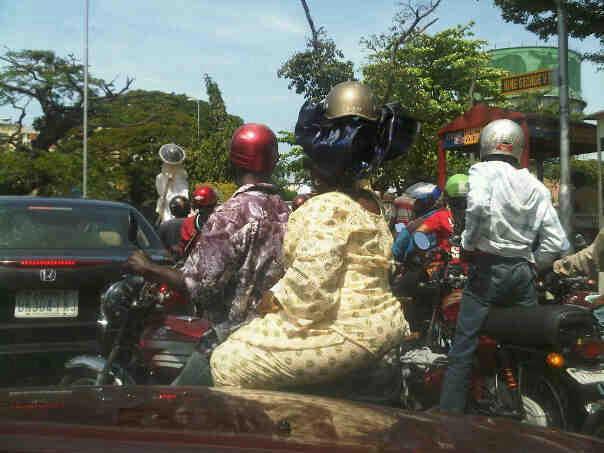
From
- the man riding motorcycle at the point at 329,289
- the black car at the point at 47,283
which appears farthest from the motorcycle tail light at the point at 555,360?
the black car at the point at 47,283

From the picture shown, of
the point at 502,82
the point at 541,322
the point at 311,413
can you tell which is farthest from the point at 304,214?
the point at 502,82

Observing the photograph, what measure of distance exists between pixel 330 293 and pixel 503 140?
7.06 feet

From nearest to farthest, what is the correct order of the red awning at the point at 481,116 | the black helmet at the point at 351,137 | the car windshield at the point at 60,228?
the black helmet at the point at 351,137, the car windshield at the point at 60,228, the red awning at the point at 481,116

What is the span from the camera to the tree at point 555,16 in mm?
13133

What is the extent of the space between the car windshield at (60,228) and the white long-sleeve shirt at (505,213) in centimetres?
327

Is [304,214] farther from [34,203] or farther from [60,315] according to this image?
[34,203]

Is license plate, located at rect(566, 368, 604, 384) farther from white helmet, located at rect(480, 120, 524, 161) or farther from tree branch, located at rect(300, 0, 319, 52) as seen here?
tree branch, located at rect(300, 0, 319, 52)

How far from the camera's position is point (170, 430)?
1.61 metres

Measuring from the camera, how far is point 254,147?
120 inches

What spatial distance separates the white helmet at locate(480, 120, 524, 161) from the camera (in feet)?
13.7

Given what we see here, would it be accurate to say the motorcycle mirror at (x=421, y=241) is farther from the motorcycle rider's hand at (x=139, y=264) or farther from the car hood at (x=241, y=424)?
the car hood at (x=241, y=424)

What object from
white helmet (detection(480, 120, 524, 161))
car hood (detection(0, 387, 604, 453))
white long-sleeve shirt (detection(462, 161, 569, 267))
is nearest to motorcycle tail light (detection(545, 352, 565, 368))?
white long-sleeve shirt (detection(462, 161, 569, 267))

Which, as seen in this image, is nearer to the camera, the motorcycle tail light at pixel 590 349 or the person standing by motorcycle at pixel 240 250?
the person standing by motorcycle at pixel 240 250

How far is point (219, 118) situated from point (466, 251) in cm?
6350
